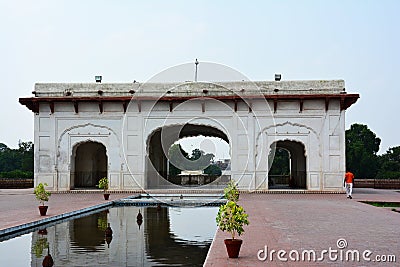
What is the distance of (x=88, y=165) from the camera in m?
26.1

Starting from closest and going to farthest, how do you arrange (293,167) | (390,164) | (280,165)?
1. (293,167)
2. (390,164)
3. (280,165)

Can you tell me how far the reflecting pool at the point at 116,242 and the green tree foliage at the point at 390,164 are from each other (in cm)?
2508

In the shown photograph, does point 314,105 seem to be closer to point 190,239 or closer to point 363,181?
point 363,181

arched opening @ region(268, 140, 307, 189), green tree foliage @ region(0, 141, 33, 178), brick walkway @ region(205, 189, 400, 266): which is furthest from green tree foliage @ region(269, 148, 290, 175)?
brick walkway @ region(205, 189, 400, 266)

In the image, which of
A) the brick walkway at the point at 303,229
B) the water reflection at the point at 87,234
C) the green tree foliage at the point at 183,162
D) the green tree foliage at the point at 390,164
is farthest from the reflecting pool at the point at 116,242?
the green tree foliage at the point at 183,162

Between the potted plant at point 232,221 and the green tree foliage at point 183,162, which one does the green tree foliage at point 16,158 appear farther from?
the potted plant at point 232,221

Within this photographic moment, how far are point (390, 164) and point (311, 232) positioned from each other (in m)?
33.1

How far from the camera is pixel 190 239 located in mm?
9297

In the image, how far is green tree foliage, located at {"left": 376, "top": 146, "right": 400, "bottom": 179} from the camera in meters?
34.6

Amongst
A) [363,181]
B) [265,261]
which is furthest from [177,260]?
[363,181]

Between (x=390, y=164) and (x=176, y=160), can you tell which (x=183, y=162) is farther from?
(x=390, y=164)

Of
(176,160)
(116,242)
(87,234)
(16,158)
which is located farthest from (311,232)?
(16,158)

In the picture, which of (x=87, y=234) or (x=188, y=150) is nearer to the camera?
(x=87, y=234)

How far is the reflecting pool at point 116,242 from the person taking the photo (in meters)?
7.26
